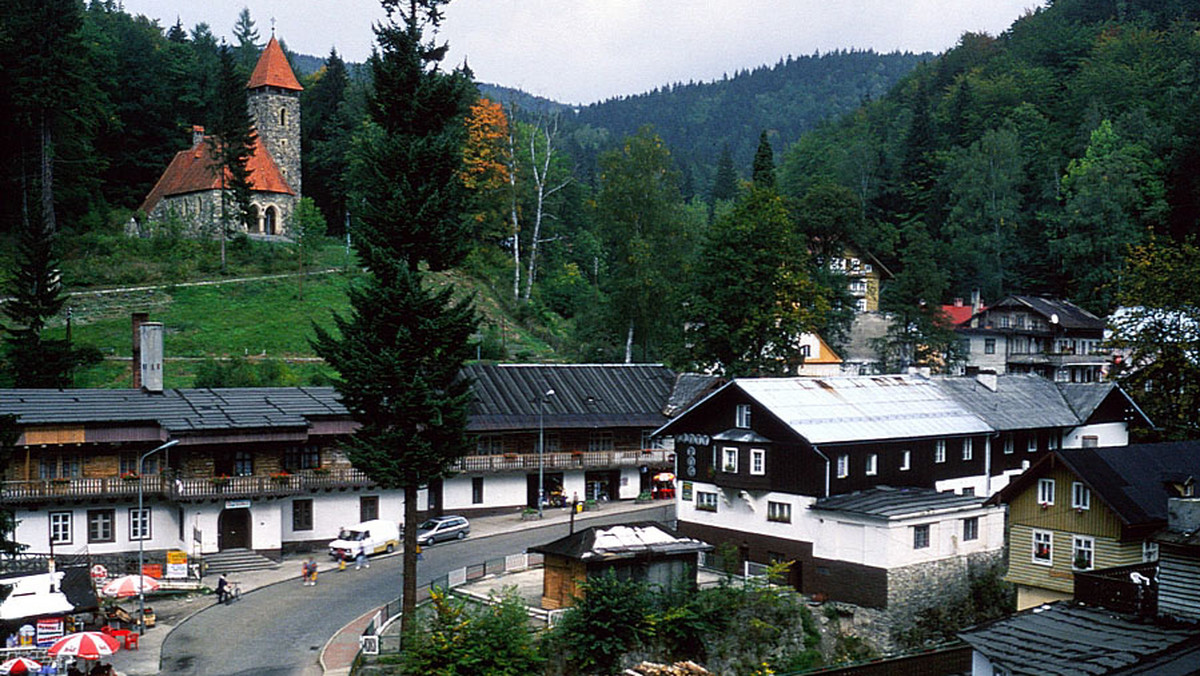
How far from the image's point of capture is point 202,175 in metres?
83.3

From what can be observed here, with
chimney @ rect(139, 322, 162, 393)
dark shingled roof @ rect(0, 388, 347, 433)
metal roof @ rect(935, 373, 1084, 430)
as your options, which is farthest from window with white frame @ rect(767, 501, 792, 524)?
chimney @ rect(139, 322, 162, 393)

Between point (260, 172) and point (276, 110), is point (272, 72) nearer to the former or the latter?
point (276, 110)

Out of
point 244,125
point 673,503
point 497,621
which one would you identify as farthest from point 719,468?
point 244,125

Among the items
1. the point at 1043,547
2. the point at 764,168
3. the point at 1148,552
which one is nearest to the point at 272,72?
the point at 764,168

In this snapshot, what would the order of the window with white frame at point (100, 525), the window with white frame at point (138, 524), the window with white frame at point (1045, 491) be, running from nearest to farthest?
the window with white frame at point (1045, 491) < the window with white frame at point (100, 525) < the window with white frame at point (138, 524)

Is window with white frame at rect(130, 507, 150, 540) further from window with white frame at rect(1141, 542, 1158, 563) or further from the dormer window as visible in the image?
window with white frame at rect(1141, 542, 1158, 563)

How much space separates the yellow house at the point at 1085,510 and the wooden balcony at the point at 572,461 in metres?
21.6

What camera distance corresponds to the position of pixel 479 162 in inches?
3083

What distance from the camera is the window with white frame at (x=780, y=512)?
1560 inches

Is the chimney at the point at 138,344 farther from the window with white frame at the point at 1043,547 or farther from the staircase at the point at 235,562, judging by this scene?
the window with white frame at the point at 1043,547

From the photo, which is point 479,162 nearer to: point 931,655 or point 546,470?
point 546,470

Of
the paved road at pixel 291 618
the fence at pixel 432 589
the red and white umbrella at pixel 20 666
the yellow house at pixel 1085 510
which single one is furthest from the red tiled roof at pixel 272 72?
the yellow house at pixel 1085 510

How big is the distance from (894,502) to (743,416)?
704 cm

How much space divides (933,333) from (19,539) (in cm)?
5612
